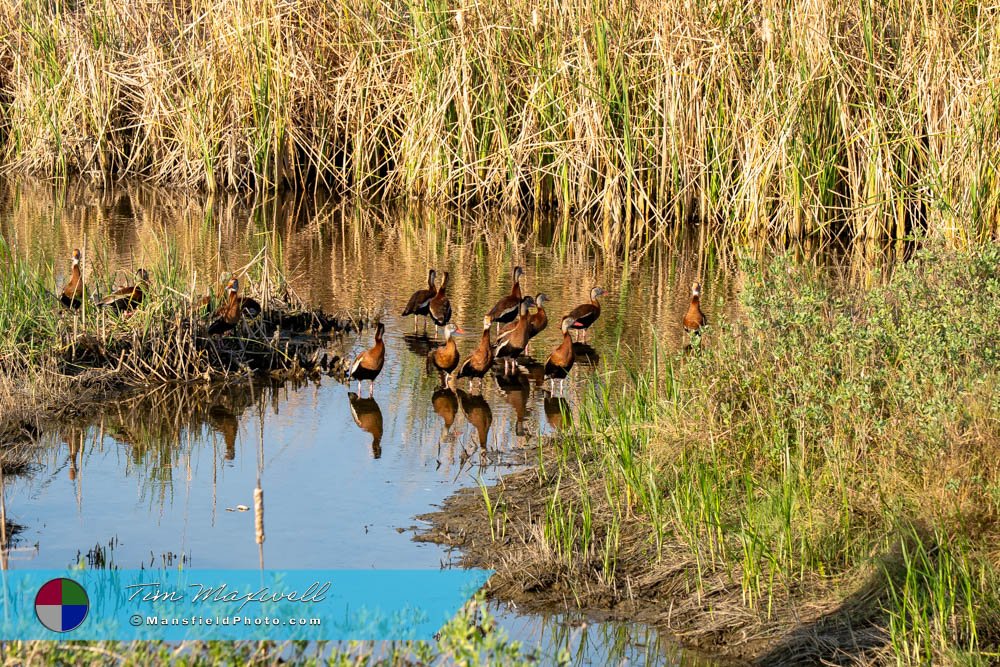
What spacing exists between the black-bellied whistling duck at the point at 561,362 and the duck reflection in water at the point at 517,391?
20cm

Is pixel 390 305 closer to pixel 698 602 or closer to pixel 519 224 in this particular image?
pixel 519 224

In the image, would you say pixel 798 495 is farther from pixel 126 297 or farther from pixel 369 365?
pixel 126 297

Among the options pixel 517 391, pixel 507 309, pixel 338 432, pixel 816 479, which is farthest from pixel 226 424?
pixel 816 479

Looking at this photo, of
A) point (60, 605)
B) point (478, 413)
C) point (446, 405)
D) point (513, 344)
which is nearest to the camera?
point (60, 605)

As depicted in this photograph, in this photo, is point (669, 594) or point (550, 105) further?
point (550, 105)

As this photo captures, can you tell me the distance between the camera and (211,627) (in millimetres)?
4883

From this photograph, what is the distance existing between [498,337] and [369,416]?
5.87 ft

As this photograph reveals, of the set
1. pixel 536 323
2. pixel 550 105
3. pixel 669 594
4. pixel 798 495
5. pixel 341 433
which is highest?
pixel 550 105

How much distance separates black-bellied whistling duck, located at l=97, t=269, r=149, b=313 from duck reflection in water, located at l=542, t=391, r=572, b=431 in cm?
304

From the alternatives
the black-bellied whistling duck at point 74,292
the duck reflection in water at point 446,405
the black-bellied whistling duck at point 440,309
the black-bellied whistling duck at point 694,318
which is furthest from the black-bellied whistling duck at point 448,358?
the black-bellied whistling duck at point 74,292

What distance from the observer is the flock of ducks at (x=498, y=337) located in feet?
32.4

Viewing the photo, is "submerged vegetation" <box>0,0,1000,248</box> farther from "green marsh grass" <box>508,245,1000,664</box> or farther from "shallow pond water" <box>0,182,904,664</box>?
"green marsh grass" <box>508,245,1000,664</box>

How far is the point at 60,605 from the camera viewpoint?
15.7 feet

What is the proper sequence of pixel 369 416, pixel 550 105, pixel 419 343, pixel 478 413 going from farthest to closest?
pixel 550 105, pixel 419 343, pixel 478 413, pixel 369 416
